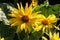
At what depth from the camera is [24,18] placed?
1163 mm

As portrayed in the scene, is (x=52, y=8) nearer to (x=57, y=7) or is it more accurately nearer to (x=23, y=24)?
(x=57, y=7)

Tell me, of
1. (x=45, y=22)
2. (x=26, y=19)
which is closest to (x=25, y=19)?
(x=26, y=19)

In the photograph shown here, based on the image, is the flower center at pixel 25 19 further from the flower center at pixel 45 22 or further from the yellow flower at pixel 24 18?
the flower center at pixel 45 22

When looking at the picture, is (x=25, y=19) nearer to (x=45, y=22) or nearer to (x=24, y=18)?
(x=24, y=18)

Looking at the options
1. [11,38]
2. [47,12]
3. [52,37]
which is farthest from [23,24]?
[47,12]

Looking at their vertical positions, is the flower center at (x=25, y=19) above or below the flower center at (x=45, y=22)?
above

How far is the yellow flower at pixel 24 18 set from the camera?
1.15 m

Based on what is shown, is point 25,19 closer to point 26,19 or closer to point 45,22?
point 26,19

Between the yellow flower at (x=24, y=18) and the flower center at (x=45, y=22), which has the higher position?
the yellow flower at (x=24, y=18)

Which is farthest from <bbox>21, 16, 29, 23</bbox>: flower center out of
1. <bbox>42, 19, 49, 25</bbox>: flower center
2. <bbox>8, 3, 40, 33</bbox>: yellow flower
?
<bbox>42, 19, 49, 25</bbox>: flower center

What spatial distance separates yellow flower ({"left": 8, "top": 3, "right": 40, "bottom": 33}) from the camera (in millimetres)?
1146

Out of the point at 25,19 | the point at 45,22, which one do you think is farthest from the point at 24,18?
the point at 45,22

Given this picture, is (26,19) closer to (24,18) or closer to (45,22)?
(24,18)

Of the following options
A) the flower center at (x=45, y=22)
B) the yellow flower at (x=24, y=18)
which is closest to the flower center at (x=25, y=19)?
the yellow flower at (x=24, y=18)
